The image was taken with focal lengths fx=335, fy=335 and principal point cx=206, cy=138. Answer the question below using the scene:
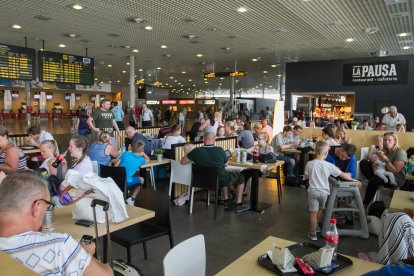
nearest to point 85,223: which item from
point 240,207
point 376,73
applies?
point 240,207

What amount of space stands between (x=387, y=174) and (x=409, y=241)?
9.79ft

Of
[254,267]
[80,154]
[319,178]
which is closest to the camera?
[254,267]

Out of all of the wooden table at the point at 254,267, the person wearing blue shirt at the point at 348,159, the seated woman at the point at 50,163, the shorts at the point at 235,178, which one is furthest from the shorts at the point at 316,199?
the seated woman at the point at 50,163

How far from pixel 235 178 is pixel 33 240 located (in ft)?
13.2

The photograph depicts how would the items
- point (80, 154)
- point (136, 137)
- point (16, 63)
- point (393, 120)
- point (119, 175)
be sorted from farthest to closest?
point (16, 63) → point (393, 120) → point (136, 137) → point (119, 175) → point (80, 154)

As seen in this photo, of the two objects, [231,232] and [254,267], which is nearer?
[254,267]

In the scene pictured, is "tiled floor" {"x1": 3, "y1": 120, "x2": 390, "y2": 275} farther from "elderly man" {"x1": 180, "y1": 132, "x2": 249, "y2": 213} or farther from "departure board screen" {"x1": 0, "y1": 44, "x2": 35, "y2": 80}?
"departure board screen" {"x1": 0, "y1": 44, "x2": 35, "y2": 80}

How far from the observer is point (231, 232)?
4344mm

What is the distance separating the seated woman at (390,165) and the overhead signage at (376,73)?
703 cm

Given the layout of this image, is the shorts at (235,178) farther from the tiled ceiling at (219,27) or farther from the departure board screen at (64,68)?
the departure board screen at (64,68)

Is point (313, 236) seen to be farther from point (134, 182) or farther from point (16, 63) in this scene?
point (16, 63)

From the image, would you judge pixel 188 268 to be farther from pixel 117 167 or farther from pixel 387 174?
pixel 387 174

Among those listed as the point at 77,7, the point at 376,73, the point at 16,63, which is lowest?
the point at 16,63

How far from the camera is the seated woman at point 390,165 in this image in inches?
188
